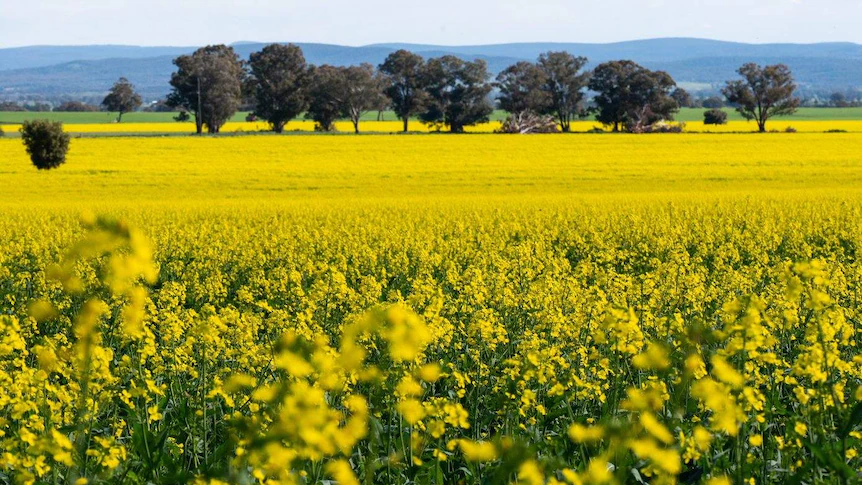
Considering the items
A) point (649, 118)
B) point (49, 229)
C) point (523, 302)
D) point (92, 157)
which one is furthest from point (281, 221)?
point (649, 118)

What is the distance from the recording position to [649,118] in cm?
8950

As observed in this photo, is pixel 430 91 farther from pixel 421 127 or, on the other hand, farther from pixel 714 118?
pixel 714 118

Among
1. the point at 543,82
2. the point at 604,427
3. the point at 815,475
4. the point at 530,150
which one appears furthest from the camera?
the point at 543,82

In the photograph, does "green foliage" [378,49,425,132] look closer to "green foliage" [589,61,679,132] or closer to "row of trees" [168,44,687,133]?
"row of trees" [168,44,687,133]

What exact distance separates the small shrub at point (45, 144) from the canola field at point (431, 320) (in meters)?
1.72

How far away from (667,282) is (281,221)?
14.6 m

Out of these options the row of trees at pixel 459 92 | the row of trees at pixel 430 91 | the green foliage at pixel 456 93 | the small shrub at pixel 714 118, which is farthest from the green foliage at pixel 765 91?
the green foliage at pixel 456 93

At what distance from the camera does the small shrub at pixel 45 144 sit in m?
45.9

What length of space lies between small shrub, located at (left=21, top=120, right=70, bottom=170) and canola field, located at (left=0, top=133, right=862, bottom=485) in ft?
5.64

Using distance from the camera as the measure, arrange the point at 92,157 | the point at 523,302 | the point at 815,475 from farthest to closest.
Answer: the point at 92,157, the point at 523,302, the point at 815,475

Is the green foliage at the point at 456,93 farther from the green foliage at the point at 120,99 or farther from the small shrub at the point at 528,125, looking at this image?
the green foliage at the point at 120,99

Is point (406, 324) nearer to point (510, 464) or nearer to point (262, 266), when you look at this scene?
point (510, 464)

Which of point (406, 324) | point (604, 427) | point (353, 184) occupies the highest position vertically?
point (406, 324)

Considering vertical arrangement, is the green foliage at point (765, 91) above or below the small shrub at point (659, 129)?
above
